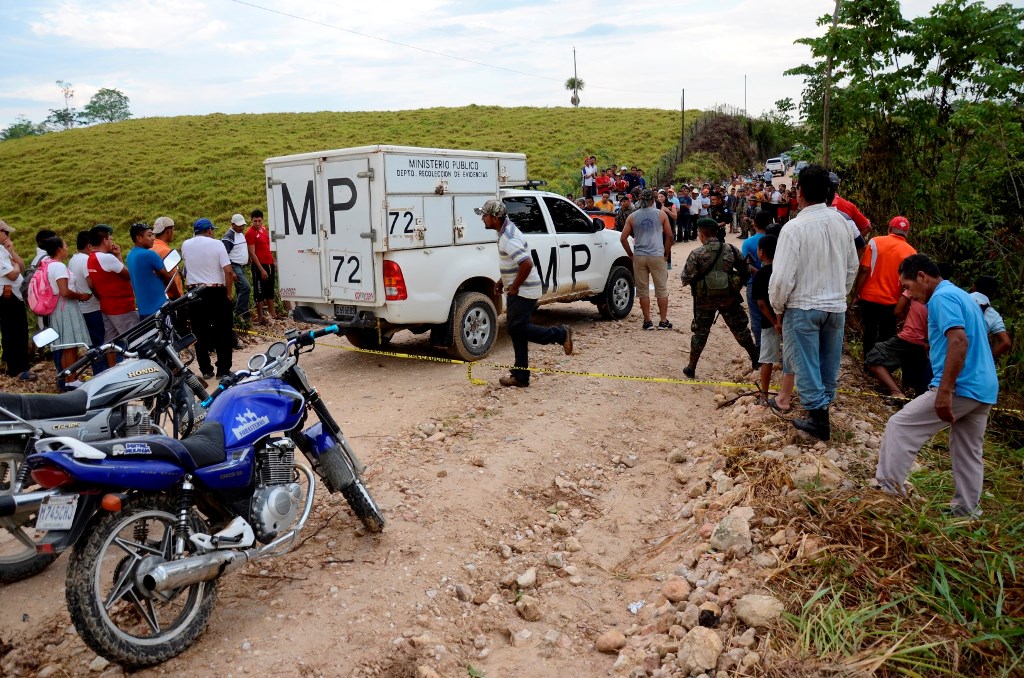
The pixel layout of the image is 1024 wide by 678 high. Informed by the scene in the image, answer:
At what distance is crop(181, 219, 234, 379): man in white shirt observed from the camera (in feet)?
25.6

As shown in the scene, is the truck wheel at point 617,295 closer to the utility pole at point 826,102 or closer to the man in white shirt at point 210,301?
the utility pole at point 826,102

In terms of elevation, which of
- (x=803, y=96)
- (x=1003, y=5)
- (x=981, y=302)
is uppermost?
(x=1003, y=5)

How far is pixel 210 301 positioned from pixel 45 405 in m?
3.68

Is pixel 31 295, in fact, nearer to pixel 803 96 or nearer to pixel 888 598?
pixel 888 598

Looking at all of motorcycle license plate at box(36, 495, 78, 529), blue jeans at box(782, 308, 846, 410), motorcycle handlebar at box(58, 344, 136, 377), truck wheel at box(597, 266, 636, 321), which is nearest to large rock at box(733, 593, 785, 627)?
blue jeans at box(782, 308, 846, 410)

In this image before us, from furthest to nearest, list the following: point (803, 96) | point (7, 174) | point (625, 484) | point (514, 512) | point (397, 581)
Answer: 1. point (7, 174)
2. point (803, 96)
3. point (625, 484)
4. point (514, 512)
5. point (397, 581)

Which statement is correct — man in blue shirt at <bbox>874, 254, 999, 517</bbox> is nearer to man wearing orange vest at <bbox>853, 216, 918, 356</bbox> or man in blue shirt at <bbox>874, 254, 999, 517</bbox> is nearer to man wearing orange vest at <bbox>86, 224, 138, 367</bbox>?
man wearing orange vest at <bbox>853, 216, 918, 356</bbox>

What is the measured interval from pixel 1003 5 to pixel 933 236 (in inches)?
112

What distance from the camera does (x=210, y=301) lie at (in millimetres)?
7812

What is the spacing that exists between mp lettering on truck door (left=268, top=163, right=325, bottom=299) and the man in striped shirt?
2062 millimetres

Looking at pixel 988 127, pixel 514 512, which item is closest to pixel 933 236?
pixel 988 127

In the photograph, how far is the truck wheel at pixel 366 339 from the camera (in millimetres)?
8719

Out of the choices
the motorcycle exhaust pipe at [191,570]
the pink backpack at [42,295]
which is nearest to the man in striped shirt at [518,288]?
the motorcycle exhaust pipe at [191,570]

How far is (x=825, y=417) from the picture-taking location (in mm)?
5070
